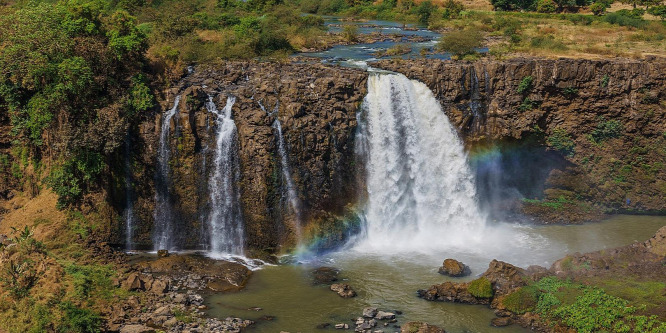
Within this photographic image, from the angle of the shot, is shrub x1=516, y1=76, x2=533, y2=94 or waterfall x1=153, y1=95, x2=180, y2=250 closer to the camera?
waterfall x1=153, y1=95, x2=180, y2=250

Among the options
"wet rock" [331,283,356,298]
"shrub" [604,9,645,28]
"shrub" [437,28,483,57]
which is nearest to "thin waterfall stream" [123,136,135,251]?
"wet rock" [331,283,356,298]

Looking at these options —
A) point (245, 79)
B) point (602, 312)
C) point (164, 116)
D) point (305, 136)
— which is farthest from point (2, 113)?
point (602, 312)

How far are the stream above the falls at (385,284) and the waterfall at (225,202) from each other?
2.70m

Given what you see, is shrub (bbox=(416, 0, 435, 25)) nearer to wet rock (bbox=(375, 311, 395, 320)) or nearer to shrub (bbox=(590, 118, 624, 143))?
shrub (bbox=(590, 118, 624, 143))

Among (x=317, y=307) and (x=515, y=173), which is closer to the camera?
(x=317, y=307)

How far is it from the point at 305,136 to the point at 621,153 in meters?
17.1

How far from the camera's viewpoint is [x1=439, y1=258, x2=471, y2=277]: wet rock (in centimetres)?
2433

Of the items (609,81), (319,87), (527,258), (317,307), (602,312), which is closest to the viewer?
(602,312)

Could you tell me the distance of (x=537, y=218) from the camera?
102 feet

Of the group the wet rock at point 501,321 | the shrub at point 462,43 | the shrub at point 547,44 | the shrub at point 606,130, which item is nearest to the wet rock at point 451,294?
the wet rock at point 501,321

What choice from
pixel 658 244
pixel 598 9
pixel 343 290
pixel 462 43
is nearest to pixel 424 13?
pixel 598 9

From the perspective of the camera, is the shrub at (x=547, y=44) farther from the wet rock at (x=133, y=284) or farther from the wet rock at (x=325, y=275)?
the wet rock at (x=133, y=284)

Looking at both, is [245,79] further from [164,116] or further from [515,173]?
[515,173]

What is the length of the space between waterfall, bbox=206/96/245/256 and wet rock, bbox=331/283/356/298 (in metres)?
5.62
